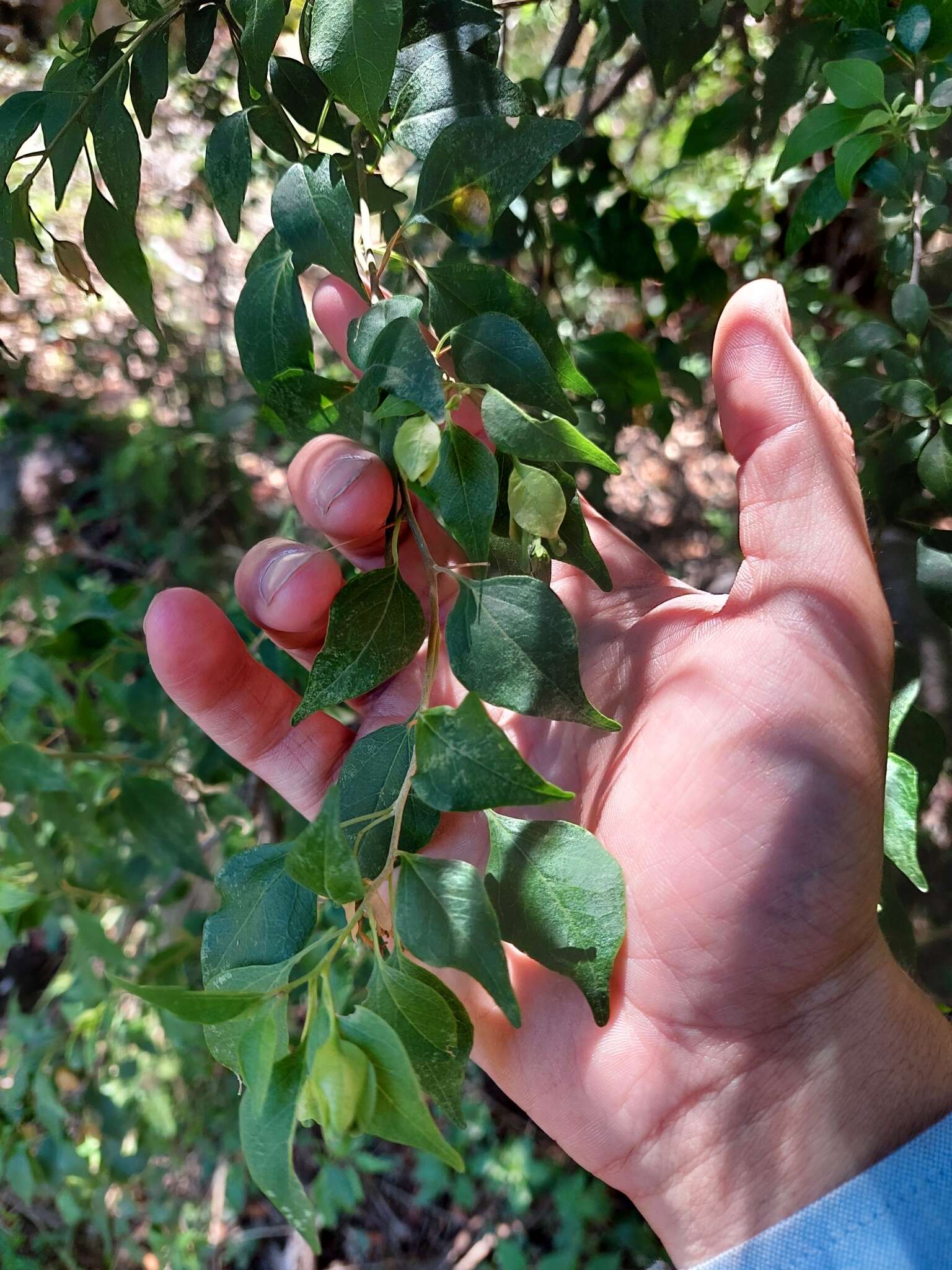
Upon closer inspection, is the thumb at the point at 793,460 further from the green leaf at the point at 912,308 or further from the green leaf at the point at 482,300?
the green leaf at the point at 482,300

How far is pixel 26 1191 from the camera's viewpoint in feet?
4.87

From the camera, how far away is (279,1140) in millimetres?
499

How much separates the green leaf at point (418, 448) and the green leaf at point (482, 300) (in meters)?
0.10

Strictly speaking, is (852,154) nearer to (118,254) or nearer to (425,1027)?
(118,254)

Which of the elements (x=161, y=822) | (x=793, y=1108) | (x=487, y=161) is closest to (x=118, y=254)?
(x=487, y=161)

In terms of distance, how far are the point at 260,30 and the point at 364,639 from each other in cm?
40

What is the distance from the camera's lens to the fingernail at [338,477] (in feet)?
2.84

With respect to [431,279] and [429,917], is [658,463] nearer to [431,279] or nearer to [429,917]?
[431,279]

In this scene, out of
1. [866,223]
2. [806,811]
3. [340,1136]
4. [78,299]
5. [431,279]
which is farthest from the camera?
[78,299]

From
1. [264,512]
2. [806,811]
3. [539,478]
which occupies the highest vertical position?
[539,478]

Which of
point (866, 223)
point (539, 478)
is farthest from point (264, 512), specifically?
point (539, 478)

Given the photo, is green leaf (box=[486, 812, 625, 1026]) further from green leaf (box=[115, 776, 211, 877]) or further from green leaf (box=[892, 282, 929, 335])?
green leaf (box=[115, 776, 211, 877])

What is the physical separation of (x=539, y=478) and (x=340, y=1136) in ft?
1.32

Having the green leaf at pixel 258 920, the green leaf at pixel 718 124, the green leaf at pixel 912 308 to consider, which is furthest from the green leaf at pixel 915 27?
the green leaf at pixel 258 920
